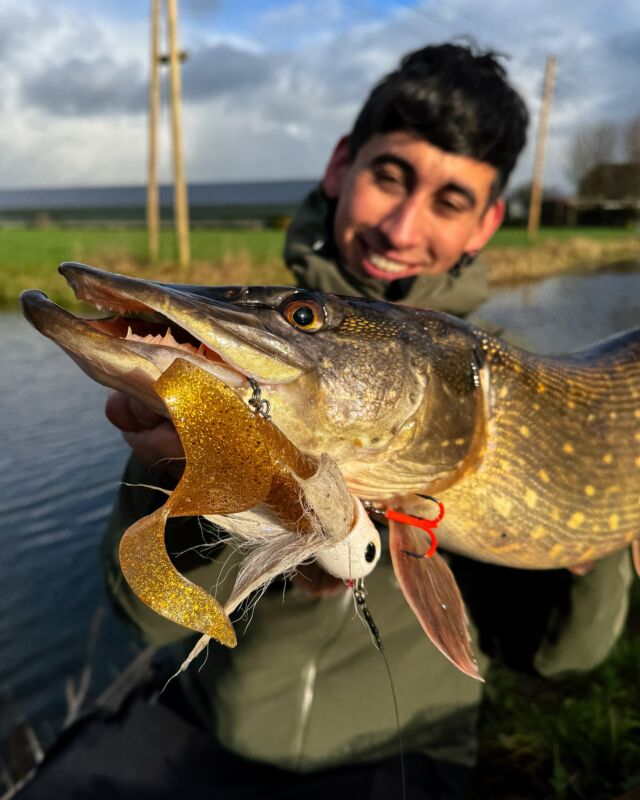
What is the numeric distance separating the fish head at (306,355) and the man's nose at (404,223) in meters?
0.79

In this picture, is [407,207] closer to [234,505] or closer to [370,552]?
[370,552]

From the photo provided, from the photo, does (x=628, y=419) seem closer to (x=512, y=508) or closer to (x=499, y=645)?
(x=512, y=508)

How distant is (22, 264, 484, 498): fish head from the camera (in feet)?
2.57

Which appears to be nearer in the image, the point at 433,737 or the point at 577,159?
the point at 433,737

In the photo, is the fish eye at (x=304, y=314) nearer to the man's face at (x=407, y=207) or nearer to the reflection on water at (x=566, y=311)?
the man's face at (x=407, y=207)

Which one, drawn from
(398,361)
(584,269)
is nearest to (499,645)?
(398,361)

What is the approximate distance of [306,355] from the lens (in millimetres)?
931

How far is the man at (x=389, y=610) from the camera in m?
1.55

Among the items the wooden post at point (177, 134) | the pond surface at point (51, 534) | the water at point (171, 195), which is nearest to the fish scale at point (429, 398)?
the pond surface at point (51, 534)

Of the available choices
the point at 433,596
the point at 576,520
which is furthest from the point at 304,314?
the point at 576,520

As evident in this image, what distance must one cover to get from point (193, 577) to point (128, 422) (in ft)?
1.76

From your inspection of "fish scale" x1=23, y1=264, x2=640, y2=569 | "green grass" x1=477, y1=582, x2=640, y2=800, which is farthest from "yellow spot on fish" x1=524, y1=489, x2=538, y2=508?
"green grass" x1=477, y1=582, x2=640, y2=800

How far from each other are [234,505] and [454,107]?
1.61 meters

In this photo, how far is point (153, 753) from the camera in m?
1.67
